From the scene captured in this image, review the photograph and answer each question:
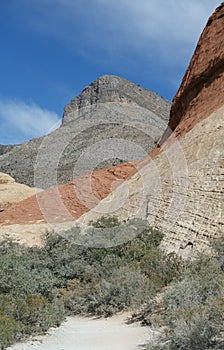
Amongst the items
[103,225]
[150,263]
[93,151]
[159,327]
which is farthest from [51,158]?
[159,327]

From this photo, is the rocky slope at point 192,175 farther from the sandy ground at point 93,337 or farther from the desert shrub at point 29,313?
the desert shrub at point 29,313

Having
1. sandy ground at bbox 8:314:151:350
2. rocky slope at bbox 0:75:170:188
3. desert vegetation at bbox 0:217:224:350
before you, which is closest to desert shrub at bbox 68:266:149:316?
desert vegetation at bbox 0:217:224:350

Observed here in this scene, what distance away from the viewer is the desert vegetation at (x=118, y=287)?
5188 mm

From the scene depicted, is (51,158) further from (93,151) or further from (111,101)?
(111,101)

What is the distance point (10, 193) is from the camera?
26.8 meters

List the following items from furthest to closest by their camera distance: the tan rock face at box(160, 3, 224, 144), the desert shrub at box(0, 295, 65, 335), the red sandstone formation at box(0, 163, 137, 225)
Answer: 1. the red sandstone formation at box(0, 163, 137, 225)
2. the tan rock face at box(160, 3, 224, 144)
3. the desert shrub at box(0, 295, 65, 335)

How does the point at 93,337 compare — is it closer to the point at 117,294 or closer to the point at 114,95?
the point at 117,294

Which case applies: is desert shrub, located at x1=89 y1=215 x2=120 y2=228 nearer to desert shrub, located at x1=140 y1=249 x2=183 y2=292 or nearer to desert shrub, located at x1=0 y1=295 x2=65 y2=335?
desert shrub, located at x1=140 y1=249 x2=183 y2=292

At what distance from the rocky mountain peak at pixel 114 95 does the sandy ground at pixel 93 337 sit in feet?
207

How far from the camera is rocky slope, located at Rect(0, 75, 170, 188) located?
131 feet

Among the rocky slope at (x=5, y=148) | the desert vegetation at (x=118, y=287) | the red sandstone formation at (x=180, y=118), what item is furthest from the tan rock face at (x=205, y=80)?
the rocky slope at (x=5, y=148)

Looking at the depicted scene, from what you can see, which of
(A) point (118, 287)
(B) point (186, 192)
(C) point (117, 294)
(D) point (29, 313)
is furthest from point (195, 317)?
(B) point (186, 192)

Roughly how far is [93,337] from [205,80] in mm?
13383

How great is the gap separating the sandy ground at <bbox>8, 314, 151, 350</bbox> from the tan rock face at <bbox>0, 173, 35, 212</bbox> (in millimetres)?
18876
